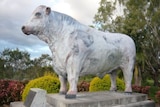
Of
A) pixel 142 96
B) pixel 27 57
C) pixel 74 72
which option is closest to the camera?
pixel 74 72

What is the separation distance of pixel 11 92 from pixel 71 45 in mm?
5847

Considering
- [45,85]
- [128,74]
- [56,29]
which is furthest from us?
[45,85]

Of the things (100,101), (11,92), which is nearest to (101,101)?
(100,101)

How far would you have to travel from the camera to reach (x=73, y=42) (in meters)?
4.10

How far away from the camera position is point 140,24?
1524cm

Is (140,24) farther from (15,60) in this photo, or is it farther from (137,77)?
(15,60)

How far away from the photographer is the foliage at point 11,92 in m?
8.96

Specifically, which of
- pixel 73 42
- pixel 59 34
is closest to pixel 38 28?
pixel 59 34

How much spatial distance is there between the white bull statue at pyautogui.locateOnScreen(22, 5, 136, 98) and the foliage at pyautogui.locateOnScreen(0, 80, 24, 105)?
4853 mm

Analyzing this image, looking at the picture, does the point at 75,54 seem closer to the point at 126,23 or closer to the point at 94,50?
the point at 94,50

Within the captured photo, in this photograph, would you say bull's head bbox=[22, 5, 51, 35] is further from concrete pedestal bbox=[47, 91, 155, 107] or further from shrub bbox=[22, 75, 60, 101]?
shrub bbox=[22, 75, 60, 101]

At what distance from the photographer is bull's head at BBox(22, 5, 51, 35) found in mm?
4012

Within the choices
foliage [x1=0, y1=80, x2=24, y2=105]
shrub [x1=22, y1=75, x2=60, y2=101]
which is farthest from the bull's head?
foliage [x1=0, y1=80, x2=24, y2=105]

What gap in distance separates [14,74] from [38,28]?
68.0ft
